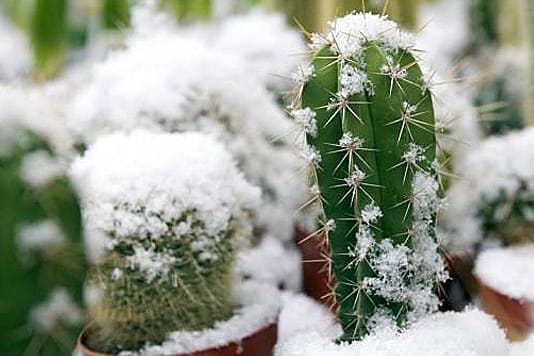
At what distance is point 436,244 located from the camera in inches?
27.6

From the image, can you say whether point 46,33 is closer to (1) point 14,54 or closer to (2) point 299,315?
(1) point 14,54

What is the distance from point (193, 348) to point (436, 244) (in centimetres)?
26

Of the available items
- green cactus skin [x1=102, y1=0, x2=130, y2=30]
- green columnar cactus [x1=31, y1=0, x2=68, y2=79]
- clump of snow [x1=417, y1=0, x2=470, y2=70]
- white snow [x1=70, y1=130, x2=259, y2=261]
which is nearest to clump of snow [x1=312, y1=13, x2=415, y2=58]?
white snow [x1=70, y1=130, x2=259, y2=261]

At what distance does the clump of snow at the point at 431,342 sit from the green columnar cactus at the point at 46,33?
1.13 m

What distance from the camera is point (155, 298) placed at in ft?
2.69

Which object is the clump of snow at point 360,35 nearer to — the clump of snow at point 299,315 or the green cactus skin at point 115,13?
the clump of snow at point 299,315

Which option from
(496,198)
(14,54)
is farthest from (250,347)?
(14,54)

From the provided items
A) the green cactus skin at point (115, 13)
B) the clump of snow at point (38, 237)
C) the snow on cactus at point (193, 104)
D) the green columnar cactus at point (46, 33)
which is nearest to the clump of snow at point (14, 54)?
the green columnar cactus at point (46, 33)

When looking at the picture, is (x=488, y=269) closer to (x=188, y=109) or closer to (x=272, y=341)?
(x=272, y=341)

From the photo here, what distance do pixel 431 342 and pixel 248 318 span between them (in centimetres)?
26

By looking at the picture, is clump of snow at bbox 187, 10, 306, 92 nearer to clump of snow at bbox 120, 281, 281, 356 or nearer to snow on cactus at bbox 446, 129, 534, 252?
snow on cactus at bbox 446, 129, 534, 252

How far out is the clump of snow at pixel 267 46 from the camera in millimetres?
1305

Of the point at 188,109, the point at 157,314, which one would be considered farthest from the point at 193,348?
the point at 188,109

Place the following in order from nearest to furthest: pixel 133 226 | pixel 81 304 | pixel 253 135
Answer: pixel 81 304 → pixel 133 226 → pixel 253 135
